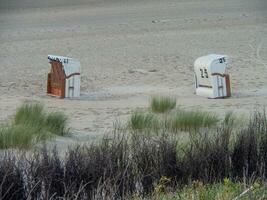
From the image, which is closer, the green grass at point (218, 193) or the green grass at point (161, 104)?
the green grass at point (218, 193)


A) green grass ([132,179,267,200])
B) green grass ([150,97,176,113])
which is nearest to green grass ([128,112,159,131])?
green grass ([150,97,176,113])

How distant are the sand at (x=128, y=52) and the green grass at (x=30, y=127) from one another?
0.98 feet

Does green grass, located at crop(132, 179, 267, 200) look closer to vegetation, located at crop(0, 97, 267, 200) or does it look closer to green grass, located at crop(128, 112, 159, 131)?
vegetation, located at crop(0, 97, 267, 200)

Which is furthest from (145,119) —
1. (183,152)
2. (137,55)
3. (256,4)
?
(256,4)

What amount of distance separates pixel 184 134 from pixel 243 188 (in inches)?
151

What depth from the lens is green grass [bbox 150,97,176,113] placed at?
1245cm

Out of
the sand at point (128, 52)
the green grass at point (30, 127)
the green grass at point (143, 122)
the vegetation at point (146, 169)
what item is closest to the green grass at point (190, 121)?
the green grass at point (143, 122)

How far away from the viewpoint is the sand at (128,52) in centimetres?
1360

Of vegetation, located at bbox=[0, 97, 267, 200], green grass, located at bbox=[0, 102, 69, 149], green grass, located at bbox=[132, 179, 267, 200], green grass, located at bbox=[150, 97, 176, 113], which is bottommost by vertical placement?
green grass, located at bbox=[132, 179, 267, 200]

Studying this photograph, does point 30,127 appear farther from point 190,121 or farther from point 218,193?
point 218,193

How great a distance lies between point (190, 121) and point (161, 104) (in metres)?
2.08

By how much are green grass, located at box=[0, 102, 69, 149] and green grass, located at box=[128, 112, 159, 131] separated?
3.22 feet

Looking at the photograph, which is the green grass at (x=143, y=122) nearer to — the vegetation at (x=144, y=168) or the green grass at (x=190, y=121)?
the green grass at (x=190, y=121)

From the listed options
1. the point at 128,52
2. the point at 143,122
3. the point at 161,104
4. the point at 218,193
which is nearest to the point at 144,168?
the point at 218,193
